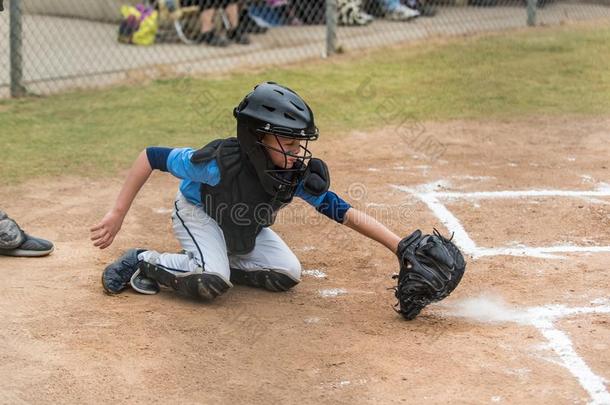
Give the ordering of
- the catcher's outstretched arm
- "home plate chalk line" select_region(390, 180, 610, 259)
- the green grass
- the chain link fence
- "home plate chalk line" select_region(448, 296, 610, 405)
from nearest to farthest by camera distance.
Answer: "home plate chalk line" select_region(448, 296, 610, 405), the catcher's outstretched arm, "home plate chalk line" select_region(390, 180, 610, 259), the green grass, the chain link fence

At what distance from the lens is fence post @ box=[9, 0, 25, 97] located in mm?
8500

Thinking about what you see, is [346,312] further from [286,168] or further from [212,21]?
[212,21]

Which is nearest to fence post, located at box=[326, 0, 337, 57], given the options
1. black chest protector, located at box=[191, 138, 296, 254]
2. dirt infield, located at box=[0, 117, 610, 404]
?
dirt infield, located at box=[0, 117, 610, 404]

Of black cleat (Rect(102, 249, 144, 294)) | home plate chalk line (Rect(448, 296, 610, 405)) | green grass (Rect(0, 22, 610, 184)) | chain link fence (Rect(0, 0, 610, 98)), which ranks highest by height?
home plate chalk line (Rect(448, 296, 610, 405))

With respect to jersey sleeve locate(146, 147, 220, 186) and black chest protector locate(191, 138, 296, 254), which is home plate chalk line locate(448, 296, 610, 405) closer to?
black chest protector locate(191, 138, 296, 254)

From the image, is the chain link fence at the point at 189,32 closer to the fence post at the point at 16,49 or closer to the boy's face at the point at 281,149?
the fence post at the point at 16,49

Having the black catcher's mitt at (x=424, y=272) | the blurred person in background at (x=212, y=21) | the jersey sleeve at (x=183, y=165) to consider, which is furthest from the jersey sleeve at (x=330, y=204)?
the blurred person in background at (x=212, y=21)

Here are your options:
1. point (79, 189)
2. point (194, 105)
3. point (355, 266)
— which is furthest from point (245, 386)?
point (194, 105)

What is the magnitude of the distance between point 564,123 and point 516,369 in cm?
466

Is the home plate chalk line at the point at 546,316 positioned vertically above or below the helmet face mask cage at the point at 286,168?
below

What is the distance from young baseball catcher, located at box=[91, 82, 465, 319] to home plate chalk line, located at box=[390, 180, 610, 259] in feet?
3.18

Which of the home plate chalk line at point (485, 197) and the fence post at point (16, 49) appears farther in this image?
the fence post at point (16, 49)

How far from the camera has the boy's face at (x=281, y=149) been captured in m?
4.40

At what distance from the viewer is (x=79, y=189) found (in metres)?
6.45
